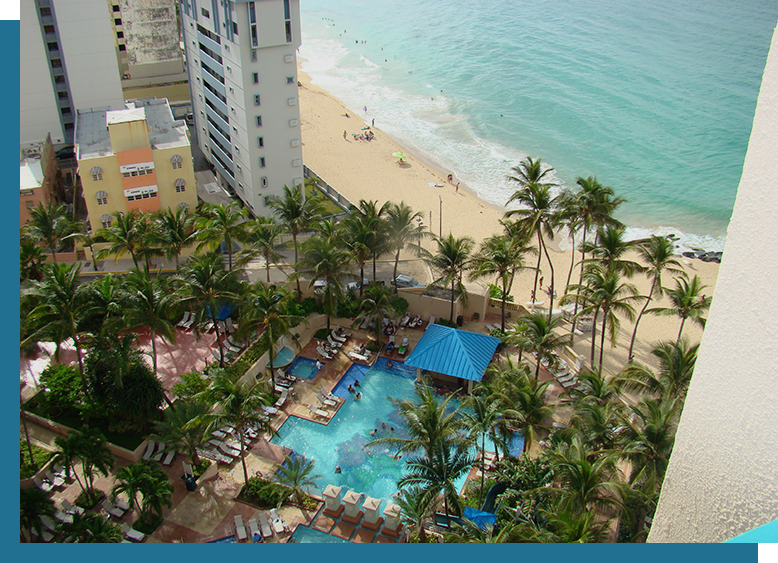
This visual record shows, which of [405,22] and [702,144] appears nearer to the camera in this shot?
[702,144]

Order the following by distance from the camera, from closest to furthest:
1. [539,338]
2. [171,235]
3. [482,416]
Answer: [482,416]
[539,338]
[171,235]

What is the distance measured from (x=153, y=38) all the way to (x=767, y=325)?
5410cm

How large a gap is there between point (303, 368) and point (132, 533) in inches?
416

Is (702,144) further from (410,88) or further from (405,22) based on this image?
(405,22)

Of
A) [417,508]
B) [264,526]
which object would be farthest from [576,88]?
[417,508]

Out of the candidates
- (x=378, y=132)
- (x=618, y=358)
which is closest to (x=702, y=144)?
(x=378, y=132)

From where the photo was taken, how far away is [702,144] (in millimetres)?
62875

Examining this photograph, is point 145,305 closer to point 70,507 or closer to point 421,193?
point 70,507

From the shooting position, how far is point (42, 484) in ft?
70.0

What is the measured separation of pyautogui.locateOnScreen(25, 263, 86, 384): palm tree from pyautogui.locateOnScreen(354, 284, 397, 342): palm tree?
11545mm

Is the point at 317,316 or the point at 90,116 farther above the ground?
the point at 90,116

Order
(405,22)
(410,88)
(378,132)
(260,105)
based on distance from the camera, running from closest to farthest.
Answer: (260,105)
(378,132)
(410,88)
(405,22)

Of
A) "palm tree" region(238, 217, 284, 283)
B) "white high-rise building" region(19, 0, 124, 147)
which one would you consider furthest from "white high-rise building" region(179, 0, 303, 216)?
"white high-rise building" region(19, 0, 124, 147)

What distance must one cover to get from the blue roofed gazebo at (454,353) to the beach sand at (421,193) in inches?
215
